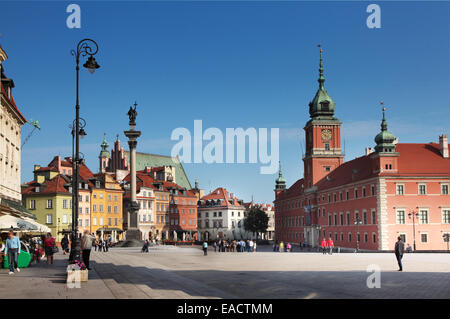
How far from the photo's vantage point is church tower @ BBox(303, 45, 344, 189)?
4094 inches

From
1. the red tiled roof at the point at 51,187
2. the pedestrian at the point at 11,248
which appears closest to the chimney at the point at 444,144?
the red tiled roof at the point at 51,187

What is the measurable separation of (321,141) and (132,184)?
1984 inches

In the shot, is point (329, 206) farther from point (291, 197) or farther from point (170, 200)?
point (170, 200)

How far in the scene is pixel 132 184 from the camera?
6481 centimetres

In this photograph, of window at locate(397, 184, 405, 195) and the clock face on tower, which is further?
the clock face on tower

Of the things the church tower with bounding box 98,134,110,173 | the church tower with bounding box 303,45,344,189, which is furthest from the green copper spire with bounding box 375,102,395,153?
the church tower with bounding box 98,134,110,173

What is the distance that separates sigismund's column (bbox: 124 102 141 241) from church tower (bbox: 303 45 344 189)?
153 feet

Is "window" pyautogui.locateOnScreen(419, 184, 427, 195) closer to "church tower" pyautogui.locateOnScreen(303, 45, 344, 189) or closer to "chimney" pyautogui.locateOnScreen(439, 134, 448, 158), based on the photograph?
"chimney" pyautogui.locateOnScreen(439, 134, 448, 158)

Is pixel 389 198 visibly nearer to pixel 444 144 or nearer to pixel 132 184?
pixel 444 144

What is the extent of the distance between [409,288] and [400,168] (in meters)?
57.6

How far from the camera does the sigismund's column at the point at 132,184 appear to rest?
208ft

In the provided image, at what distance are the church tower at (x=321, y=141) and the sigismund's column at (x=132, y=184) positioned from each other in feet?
153
